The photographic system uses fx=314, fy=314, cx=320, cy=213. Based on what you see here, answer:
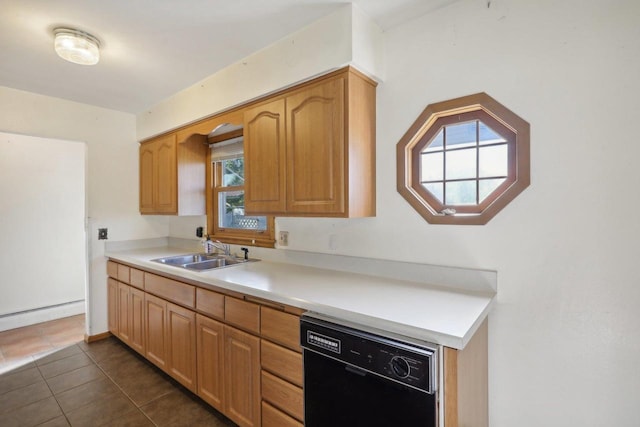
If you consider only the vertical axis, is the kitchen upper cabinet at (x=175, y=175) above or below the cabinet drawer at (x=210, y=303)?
above

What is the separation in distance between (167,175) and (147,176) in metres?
0.46

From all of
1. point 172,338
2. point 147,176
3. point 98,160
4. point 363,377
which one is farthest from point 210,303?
point 98,160

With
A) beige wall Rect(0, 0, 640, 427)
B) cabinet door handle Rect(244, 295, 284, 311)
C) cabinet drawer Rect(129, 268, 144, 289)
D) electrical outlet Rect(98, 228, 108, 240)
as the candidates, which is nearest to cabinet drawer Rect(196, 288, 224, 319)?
cabinet door handle Rect(244, 295, 284, 311)

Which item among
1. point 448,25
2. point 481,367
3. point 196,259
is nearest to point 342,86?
point 448,25

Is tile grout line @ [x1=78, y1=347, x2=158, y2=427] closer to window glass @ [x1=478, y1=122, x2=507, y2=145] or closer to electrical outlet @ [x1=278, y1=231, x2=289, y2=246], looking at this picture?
electrical outlet @ [x1=278, y1=231, x2=289, y2=246]

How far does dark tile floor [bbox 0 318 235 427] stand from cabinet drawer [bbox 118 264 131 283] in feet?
2.19

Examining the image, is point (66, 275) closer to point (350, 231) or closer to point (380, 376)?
point (350, 231)

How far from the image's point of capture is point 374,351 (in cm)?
116

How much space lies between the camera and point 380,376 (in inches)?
45.6

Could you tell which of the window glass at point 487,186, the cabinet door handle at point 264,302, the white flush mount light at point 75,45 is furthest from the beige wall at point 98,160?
the window glass at point 487,186

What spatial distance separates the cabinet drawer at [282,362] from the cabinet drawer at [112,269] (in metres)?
2.15

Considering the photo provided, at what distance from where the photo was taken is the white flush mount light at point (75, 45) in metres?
1.78

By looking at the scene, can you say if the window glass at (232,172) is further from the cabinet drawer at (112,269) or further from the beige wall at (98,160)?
the cabinet drawer at (112,269)

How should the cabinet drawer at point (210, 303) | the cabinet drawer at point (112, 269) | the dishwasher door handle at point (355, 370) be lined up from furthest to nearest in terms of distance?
the cabinet drawer at point (112, 269) → the cabinet drawer at point (210, 303) → the dishwasher door handle at point (355, 370)
